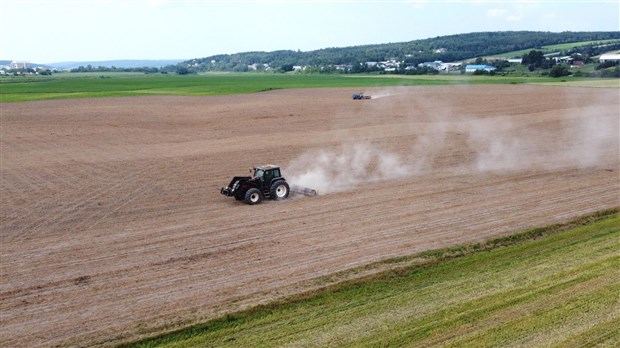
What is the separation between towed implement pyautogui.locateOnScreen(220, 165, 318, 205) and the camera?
30.5m

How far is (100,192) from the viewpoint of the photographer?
113 feet

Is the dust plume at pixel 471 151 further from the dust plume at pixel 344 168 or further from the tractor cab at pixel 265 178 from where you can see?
the tractor cab at pixel 265 178

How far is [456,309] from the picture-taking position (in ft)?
58.7

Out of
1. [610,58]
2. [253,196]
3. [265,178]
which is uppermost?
[265,178]

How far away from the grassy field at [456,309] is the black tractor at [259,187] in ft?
34.6

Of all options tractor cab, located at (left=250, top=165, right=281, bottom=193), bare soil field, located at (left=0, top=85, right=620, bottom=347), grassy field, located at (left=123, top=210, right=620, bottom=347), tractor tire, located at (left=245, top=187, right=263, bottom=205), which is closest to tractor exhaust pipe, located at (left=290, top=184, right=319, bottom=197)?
bare soil field, located at (left=0, top=85, right=620, bottom=347)

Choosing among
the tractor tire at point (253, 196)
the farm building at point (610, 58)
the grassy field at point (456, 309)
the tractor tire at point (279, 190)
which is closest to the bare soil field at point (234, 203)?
the tractor tire at point (253, 196)

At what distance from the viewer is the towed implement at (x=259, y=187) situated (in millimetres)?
30547

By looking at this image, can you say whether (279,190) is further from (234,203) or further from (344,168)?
(344,168)

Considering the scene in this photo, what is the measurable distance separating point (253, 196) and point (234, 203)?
115cm

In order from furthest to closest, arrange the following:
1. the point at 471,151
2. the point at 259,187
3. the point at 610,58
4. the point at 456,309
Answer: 1. the point at 610,58
2. the point at 471,151
3. the point at 259,187
4. the point at 456,309

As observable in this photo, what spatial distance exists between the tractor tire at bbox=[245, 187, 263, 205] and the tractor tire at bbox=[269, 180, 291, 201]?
66 centimetres

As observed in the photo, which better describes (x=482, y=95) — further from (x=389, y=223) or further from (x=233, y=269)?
(x=233, y=269)

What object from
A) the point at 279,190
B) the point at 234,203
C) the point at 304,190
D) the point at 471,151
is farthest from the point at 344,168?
the point at 471,151
